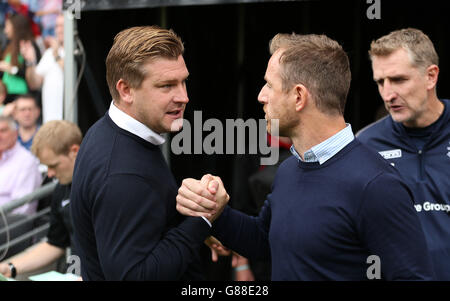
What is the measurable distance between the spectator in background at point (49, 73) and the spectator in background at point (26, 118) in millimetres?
124

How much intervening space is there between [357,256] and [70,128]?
7.44ft

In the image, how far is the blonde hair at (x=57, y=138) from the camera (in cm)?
340

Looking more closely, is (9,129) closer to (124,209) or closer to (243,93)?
(243,93)

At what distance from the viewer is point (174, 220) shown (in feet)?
6.28

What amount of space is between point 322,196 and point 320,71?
44cm

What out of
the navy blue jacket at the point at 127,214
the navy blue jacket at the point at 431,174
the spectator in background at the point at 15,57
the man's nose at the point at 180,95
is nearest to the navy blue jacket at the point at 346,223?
the navy blue jacket at the point at 127,214

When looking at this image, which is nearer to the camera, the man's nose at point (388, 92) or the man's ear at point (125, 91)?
the man's ear at point (125, 91)

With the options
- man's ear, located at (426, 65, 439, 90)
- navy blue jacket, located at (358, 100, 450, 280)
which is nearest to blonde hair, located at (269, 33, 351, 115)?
navy blue jacket, located at (358, 100, 450, 280)

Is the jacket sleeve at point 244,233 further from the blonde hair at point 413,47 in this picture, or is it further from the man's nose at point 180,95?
the blonde hair at point 413,47

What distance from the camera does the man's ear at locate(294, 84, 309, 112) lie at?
1.92 m

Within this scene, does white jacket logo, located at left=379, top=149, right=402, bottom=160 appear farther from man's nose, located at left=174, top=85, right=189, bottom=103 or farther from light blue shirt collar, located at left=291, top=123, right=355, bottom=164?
man's nose, located at left=174, top=85, right=189, bottom=103

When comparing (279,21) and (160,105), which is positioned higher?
(279,21)
